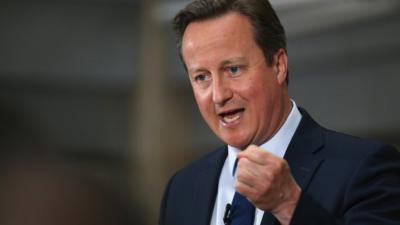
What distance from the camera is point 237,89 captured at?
1894mm

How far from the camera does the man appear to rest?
66.2 inches

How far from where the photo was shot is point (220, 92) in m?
1.89

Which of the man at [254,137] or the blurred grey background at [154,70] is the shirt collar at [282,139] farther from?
the blurred grey background at [154,70]

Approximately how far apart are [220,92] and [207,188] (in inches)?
10.0

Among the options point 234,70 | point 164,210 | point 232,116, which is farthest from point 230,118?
point 164,210

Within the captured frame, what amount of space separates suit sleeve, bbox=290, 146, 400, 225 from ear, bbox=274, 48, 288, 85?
1.30 ft

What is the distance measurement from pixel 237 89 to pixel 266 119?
0.12m

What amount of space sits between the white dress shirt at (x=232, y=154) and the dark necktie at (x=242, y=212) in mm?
67

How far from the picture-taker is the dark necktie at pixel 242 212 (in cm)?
178

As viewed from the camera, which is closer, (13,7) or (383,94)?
(383,94)

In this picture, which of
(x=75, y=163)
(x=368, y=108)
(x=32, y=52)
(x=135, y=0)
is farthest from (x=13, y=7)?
(x=75, y=163)

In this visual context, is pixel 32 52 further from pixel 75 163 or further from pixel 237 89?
pixel 75 163

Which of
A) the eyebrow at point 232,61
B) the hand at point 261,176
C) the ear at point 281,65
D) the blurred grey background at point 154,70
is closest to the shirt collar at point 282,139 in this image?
the ear at point 281,65

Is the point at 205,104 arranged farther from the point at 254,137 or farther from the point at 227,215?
the point at 227,215
